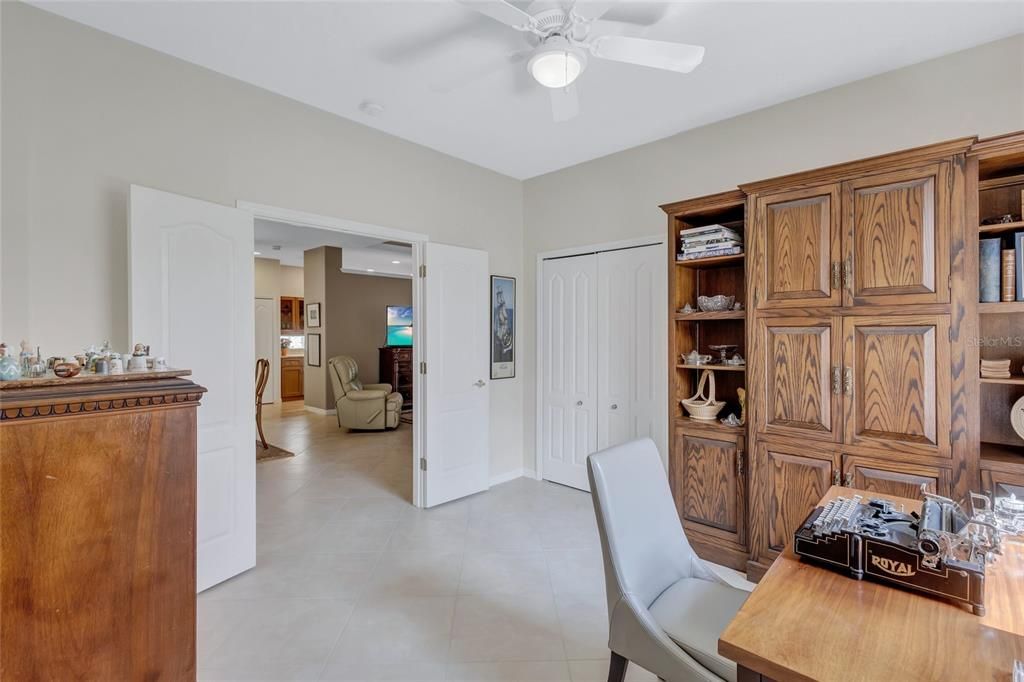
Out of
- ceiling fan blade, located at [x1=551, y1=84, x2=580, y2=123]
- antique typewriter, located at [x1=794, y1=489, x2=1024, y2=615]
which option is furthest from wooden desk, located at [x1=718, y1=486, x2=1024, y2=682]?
ceiling fan blade, located at [x1=551, y1=84, x2=580, y2=123]

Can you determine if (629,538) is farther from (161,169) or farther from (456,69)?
(161,169)

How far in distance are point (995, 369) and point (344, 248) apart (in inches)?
296

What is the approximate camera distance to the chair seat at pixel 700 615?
132cm

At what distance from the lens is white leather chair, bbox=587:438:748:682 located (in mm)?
1327

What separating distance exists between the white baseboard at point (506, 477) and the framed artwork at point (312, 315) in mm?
5094

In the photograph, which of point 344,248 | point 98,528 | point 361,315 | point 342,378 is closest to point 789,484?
point 98,528

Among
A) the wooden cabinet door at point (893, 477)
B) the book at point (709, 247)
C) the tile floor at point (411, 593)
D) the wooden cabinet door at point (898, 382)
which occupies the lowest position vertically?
the tile floor at point (411, 593)


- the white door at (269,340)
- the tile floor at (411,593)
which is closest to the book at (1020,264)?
the tile floor at (411,593)

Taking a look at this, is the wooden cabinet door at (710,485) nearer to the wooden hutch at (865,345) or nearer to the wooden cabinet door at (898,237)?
the wooden hutch at (865,345)

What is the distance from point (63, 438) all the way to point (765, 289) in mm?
2902

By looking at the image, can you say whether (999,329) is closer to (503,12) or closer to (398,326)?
(503,12)

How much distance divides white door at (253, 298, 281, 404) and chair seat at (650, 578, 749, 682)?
28.7 feet

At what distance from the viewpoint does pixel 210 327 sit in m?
2.51

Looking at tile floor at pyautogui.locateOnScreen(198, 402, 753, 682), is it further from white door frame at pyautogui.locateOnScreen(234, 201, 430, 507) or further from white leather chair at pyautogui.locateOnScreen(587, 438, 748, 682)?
white leather chair at pyautogui.locateOnScreen(587, 438, 748, 682)
